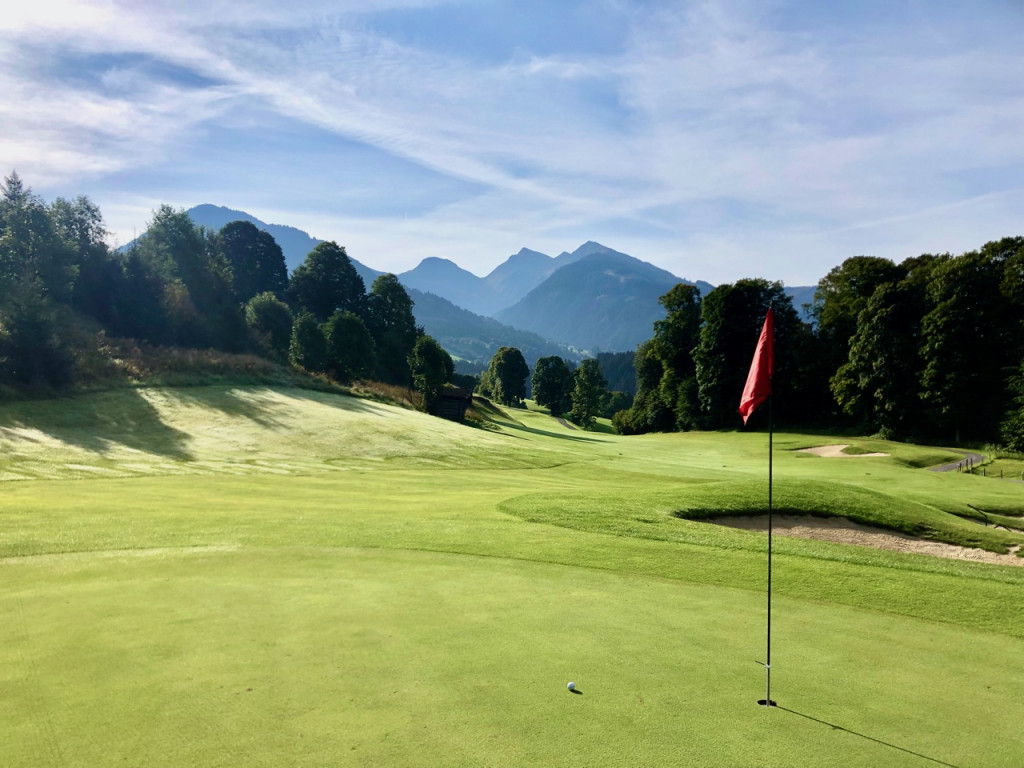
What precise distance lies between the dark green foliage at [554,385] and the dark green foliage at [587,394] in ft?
33.4

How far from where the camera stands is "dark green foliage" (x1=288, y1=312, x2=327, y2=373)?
65312 mm

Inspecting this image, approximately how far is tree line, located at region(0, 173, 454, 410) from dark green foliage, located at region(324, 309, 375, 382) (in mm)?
116

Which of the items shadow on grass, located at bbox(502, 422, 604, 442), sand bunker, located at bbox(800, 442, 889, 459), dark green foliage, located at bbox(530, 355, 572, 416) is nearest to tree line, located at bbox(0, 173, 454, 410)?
shadow on grass, located at bbox(502, 422, 604, 442)

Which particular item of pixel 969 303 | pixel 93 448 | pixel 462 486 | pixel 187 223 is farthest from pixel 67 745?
pixel 187 223

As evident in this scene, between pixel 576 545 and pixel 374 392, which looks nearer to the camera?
pixel 576 545

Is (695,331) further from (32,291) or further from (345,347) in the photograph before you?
(32,291)

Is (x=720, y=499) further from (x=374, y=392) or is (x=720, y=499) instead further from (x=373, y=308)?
(x=373, y=308)

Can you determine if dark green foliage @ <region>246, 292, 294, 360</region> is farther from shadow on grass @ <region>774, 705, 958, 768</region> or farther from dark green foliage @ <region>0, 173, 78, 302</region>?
shadow on grass @ <region>774, 705, 958, 768</region>

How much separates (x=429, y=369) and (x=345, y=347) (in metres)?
11.3

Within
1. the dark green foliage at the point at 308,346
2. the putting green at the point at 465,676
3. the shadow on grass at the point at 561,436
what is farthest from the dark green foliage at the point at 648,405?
the putting green at the point at 465,676

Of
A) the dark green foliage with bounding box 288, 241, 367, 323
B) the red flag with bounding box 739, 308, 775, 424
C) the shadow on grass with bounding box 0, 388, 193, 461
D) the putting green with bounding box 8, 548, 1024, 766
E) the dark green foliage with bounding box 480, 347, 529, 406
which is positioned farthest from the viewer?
the dark green foliage with bounding box 480, 347, 529, 406

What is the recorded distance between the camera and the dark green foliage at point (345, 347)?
67.2m

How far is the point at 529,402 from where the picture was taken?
422 feet

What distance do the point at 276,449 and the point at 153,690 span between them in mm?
29631
